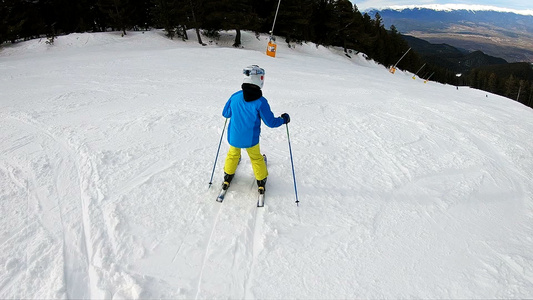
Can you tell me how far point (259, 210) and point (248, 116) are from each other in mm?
1178

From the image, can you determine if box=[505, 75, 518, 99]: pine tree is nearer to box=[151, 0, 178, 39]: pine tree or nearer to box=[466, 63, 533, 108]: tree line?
box=[466, 63, 533, 108]: tree line

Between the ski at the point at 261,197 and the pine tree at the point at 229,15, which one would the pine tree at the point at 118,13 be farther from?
the ski at the point at 261,197

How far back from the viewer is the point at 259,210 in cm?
355

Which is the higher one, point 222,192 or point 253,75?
point 253,75

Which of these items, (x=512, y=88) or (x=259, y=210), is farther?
(x=512, y=88)

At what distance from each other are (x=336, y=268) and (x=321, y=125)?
4.02 meters

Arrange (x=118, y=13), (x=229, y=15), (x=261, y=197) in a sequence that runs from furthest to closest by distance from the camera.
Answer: (x=118, y=13)
(x=229, y=15)
(x=261, y=197)

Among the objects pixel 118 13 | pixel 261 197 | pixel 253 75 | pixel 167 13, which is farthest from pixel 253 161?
pixel 118 13

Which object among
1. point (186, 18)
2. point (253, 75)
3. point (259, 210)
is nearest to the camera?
point (253, 75)

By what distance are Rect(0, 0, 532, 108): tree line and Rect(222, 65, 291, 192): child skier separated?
22339 millimetres

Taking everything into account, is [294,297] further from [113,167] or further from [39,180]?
[39,180]

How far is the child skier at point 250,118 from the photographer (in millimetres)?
3287

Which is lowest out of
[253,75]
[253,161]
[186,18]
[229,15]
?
[253,161]

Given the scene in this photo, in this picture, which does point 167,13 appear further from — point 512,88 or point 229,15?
point 512,88
